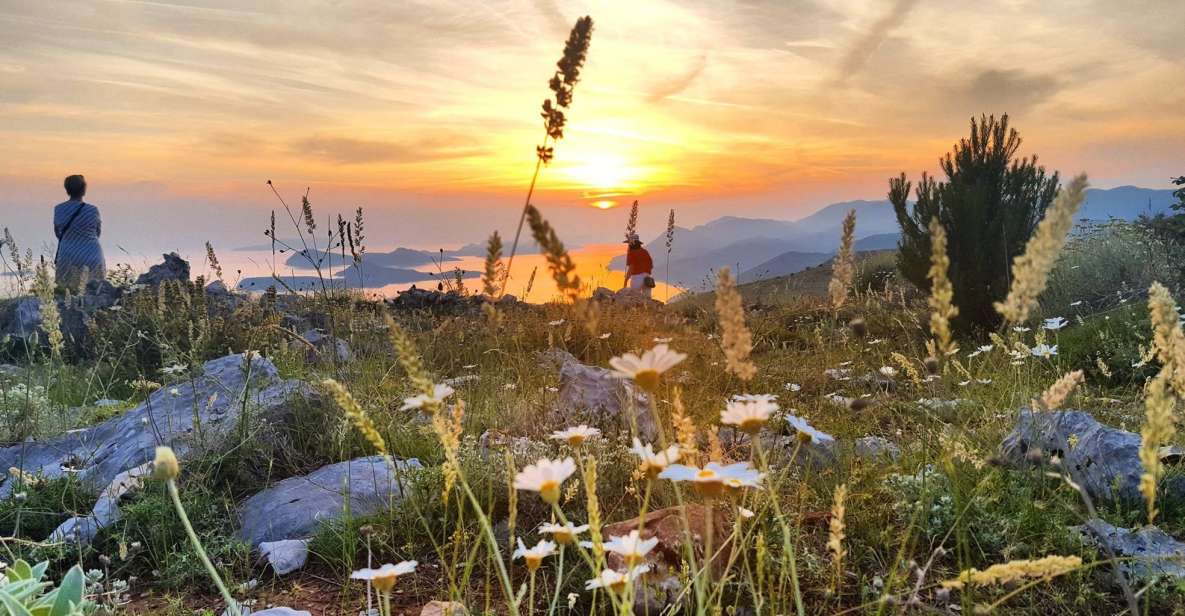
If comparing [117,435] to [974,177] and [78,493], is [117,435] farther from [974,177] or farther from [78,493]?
[974,177]

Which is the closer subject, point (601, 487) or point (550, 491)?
point (550, 491)

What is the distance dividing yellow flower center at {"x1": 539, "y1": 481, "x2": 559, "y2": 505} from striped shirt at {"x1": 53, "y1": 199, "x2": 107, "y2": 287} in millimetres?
12646

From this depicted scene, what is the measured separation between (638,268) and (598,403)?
34.3 feet

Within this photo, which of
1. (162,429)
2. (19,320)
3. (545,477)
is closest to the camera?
(545,477)

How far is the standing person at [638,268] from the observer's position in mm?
14438

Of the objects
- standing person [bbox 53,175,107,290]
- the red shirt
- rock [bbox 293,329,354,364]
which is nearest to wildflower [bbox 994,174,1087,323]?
rock [bbox 293,329,354,364]

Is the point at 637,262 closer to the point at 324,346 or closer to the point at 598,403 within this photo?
the point at 324,346

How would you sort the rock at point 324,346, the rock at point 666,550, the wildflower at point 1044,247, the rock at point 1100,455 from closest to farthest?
the wildflower at point 1044,247
the rock at point 666,550
the rock at point 1100,455
the rock at point 324,346

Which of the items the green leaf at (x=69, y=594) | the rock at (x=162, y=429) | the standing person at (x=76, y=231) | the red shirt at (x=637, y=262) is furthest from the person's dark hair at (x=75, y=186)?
the green leaf at (x=69, y=594)

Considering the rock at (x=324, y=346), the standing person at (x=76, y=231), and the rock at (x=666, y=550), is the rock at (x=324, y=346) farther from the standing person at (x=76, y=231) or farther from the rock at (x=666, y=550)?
the standing person at (x=76, y=231)

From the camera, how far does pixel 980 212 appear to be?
32.4 ft

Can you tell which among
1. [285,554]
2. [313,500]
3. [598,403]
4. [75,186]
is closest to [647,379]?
[285,554]

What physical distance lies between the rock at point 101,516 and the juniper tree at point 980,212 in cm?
907

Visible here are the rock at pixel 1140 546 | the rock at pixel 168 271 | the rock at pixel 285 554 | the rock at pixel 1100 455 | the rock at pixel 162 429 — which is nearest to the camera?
the rock at pixel 1140 546
